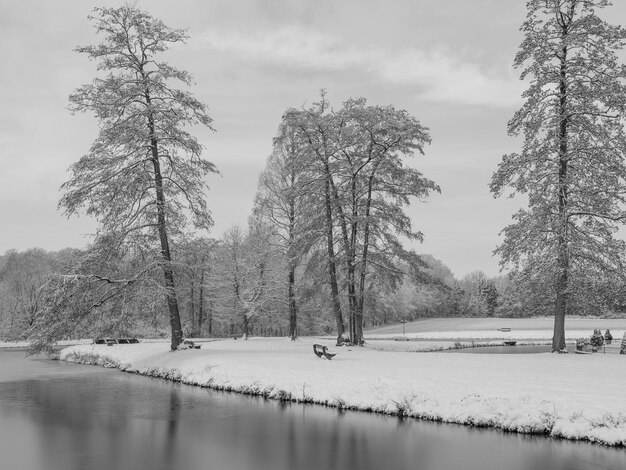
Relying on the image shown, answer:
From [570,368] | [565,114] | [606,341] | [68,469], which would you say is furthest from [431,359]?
[606,341]

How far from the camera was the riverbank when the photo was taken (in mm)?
12570

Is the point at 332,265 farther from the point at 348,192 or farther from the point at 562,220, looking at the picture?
the point at 562,220

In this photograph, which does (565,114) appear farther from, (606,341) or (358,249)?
(606,341)

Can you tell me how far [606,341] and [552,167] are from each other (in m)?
19.6

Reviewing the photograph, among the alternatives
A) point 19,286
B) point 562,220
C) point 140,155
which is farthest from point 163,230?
point 19,286

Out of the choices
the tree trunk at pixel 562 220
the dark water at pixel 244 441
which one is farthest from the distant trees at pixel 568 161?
the dark water at pixel 244 441

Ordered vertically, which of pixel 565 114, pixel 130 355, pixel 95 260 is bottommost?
pixel 130 355

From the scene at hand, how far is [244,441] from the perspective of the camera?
12586 mm

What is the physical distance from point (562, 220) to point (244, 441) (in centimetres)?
1742

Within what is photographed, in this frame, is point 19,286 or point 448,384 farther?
point 19,286

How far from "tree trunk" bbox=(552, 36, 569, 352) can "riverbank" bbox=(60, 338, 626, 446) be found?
1.81m

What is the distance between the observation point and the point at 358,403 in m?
15.8

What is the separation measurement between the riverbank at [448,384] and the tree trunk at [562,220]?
71.1 inches

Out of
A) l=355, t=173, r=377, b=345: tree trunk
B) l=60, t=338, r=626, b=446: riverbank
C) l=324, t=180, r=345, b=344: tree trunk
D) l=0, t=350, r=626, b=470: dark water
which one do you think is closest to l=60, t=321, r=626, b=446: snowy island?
l=60, t=338, r=626, b=446: riverbank
